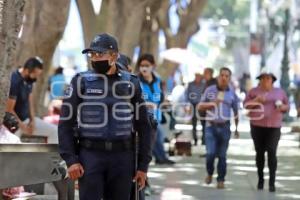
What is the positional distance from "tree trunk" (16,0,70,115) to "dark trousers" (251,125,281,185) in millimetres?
4253

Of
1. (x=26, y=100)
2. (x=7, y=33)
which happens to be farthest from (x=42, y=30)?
(x=7, y=33)

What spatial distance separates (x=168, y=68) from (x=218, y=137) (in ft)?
45.3

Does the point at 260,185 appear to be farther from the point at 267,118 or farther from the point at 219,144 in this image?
the point at 267,118

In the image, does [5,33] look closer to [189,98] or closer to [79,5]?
[79,5]

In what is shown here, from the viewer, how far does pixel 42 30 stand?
1527cm

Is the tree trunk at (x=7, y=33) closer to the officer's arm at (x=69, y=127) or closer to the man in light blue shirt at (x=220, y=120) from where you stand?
the officer's arm at (x=69, y=127)

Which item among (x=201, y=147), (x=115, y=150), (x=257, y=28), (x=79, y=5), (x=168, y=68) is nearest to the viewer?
(x=115, y=150)

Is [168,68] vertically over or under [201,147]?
over

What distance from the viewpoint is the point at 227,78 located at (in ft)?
42.7

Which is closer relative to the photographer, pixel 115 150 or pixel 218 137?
pixel 115 150

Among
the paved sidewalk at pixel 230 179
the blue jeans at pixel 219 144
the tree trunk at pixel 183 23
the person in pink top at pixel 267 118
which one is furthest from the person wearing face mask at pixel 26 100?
the tree trunk at pixel 183 23

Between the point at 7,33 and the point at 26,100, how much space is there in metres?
4.75

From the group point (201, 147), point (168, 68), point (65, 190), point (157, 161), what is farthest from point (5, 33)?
point (168, 68)

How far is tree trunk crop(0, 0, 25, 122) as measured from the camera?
6.84 m
